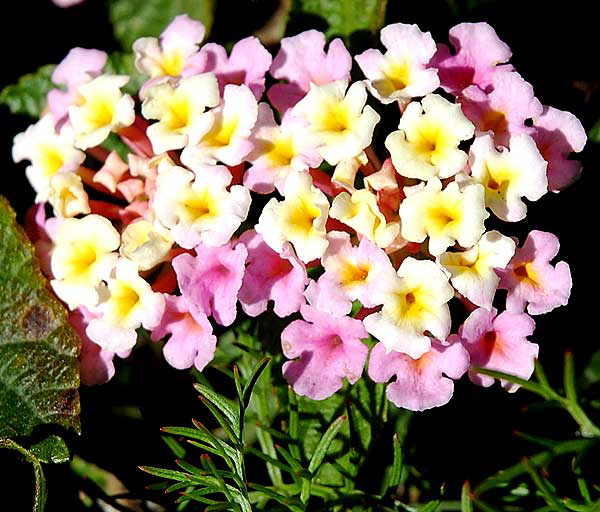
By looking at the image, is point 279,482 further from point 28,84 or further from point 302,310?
point 28,84

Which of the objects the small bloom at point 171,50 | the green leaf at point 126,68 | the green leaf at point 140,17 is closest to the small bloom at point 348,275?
the small bloom at point 171,50

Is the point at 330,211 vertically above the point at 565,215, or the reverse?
the point at 330,211

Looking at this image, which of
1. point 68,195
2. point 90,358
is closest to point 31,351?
point 90,358

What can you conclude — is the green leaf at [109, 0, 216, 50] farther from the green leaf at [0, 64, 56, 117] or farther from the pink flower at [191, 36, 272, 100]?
the pink flower at [191, 36, 272, 100]

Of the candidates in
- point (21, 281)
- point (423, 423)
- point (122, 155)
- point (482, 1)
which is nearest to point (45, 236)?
point (21, 281)

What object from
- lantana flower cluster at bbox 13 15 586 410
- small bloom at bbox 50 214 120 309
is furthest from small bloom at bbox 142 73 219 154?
small bloom at bbox 50 214 120 309

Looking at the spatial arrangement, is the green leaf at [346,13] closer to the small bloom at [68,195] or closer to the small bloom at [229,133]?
the small bloom at [229,133]

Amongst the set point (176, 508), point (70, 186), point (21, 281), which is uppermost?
point (70, 186)
